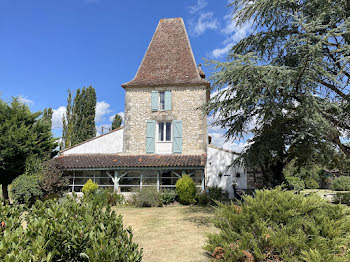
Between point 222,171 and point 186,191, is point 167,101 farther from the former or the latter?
point 186,191

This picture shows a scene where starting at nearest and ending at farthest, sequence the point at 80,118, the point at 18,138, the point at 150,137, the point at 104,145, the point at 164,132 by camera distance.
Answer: the point at 18,138
the point at 150,137
the point at 164,132
the point at 104,145
the point at 80,118

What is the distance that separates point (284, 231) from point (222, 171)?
1140 cm

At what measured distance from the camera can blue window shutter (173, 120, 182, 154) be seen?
16.0 m

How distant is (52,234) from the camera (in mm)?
2449

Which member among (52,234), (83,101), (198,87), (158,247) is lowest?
(158,247)

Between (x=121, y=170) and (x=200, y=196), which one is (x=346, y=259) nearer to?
(x=200, y=196)

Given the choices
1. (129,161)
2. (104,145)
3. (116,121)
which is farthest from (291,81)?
(116,121)

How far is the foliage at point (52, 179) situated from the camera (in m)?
13.7

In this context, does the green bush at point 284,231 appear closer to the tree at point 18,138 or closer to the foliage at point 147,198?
the foliage at point 147,198

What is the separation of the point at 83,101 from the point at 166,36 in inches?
492

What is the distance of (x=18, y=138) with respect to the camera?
44.5ft

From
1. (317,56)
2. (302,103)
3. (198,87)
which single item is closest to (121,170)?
(198,87)

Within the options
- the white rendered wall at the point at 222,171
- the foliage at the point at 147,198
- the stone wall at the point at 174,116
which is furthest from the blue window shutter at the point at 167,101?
the foliage at the point at 147,198

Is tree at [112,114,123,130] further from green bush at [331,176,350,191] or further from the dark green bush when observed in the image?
green bush at [331,176,350,191]
